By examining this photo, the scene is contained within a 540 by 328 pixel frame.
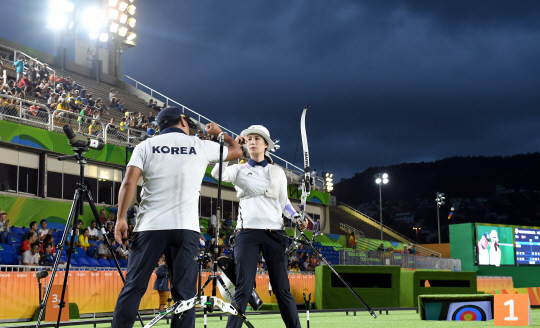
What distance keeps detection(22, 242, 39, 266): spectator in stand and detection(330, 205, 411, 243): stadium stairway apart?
32.6 m

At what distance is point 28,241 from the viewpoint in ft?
47.6

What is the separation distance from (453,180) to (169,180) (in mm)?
137451

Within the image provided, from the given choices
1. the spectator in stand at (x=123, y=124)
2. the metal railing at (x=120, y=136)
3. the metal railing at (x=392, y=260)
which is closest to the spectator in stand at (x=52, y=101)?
the metal railing at (x=120, y=136)

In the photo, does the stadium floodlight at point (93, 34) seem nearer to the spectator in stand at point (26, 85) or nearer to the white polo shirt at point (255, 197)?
the spectator in stand at point (26, 85)

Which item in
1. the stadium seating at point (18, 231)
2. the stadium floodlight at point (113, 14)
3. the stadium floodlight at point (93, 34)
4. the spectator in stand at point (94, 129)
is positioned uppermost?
the stadium floodlight at point (113, 14)

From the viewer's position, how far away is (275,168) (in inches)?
241

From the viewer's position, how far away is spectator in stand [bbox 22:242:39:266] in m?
13.7

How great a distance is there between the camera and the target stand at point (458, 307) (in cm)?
1036

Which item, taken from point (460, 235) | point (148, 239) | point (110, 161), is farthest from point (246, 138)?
point (460, 235)

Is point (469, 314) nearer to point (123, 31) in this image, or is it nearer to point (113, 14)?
point (113, 14)

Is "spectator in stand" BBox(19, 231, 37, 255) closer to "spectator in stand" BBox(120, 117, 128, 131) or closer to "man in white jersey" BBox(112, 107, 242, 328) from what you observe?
"spectator in stand" BBox(120, 117, 128, 131)

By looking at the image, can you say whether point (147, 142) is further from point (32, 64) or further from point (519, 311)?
point (32, 64)

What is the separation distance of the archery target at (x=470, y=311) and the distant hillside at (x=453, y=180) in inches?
4452

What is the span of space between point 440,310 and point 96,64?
99.4ft
